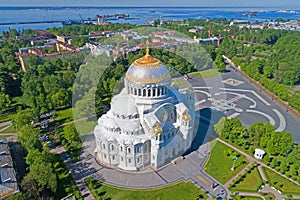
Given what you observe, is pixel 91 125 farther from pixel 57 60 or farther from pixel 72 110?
pixel 57 60

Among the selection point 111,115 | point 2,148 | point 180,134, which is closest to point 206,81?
point 180,134

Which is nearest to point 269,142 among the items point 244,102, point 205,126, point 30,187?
point 205,126

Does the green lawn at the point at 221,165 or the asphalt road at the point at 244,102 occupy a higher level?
the asphalt road at the point at 244,102

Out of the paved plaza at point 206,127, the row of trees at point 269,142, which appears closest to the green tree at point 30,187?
the paved plaza at point 206,127

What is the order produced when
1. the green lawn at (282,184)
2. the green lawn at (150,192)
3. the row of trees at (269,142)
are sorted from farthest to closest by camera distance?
the row of trees at (269,142)
the green lawn at (282,184)
the green lawn at (150,192)

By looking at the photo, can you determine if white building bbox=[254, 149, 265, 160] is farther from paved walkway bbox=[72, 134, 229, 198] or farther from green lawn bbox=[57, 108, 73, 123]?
green lawn bbox=[57, 108, 73, 123]

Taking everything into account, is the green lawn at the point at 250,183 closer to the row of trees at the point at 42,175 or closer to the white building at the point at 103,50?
the row of trees at the point at 42,175
